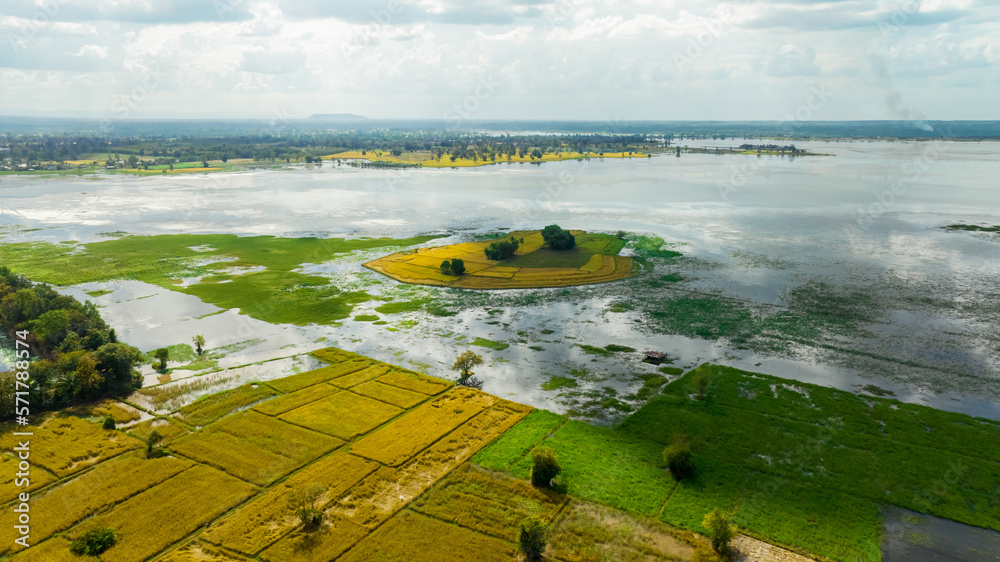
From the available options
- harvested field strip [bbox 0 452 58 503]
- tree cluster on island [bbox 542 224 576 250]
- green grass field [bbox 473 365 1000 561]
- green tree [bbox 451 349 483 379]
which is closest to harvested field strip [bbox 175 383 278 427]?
harvested field strip [bbox 0 452 58 503]

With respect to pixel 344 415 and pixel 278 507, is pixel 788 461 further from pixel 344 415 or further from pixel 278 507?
pixel 278 507

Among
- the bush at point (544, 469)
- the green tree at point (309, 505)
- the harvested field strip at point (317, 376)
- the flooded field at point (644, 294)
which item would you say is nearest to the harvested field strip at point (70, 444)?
the flooded field at point (644, 294)

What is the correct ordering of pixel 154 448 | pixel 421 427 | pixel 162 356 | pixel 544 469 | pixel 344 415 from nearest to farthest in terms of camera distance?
1. pixel 544 469
2. pixel 154 448
3. pixel 421 427
4. pixel 344 415
5. pixel 162 356

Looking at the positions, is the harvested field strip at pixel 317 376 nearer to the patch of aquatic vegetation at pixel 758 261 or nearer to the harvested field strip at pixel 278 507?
the harvested field strip at pixel 278 507

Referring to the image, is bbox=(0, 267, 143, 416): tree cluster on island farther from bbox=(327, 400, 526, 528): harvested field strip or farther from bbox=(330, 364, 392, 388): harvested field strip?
bbox=(327, 400, 526, 528): harvested field strip

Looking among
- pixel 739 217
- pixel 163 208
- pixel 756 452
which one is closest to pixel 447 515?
pixel 756 452

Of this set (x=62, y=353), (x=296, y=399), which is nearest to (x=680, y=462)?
(x=296, y=399)

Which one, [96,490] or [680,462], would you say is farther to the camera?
[680,462]

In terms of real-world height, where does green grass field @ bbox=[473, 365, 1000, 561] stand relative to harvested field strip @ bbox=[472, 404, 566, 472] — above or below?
below
